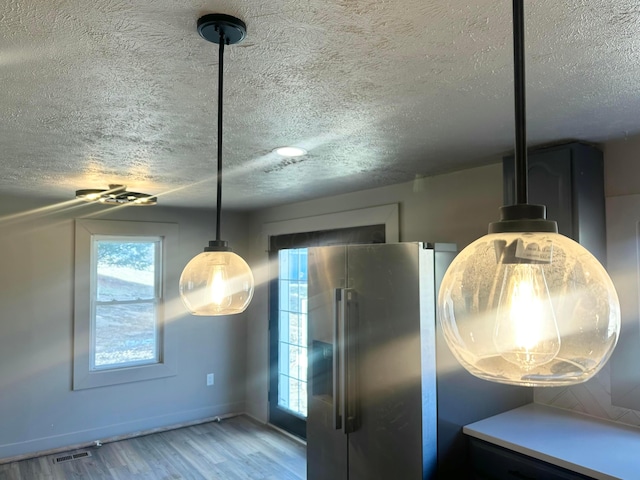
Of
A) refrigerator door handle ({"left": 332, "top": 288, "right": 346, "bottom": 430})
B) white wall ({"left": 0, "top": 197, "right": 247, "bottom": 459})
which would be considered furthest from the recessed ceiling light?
white wall ({"left": 0, "top": 197, "right": 247, "bottom": 459})

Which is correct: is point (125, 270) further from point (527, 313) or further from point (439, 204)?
point (527, 313)

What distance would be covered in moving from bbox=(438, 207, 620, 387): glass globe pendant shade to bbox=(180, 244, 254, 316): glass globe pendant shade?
0.71 metres

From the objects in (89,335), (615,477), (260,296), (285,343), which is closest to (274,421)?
(285,343)

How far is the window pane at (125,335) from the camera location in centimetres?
420

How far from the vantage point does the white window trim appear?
4.00m

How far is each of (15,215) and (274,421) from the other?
2.92m

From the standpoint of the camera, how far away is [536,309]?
646 mm

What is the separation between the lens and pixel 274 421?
14.6 ft

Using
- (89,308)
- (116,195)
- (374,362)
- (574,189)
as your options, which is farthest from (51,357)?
(574,189)

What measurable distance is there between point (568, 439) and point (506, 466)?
28 cm

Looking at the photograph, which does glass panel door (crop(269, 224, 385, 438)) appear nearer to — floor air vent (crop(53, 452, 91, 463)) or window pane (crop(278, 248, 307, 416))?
window pane (crop(278, 248, 307, 416))

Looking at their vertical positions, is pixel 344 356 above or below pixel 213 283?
below

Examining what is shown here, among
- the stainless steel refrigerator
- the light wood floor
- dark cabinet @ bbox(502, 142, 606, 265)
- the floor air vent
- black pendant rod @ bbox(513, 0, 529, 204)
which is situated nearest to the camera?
black pendant rod @ bbox(513, 0, 529, 204)

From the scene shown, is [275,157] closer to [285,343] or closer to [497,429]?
[497,429]
